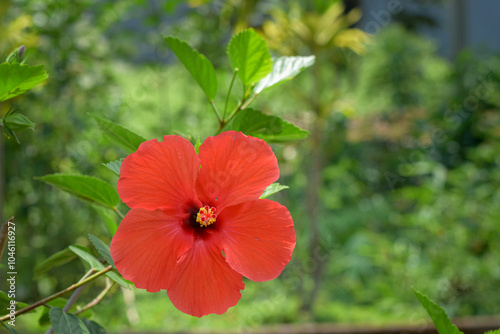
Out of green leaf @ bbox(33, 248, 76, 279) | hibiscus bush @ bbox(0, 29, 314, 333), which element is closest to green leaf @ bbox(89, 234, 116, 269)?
hibiscus bush @ bbox(0, 29, 314, 333)

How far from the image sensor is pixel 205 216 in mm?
285

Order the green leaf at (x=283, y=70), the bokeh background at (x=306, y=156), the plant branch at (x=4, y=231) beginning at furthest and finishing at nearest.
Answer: the bokeh background at (x=306, y=156) → the green leaf at (x=283, y=70) → the plant branch at (x=4, y=231)

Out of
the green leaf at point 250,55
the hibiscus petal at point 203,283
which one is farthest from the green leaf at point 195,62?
the hibiscus petal at point 203,283

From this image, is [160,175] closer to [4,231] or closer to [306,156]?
[4,231]

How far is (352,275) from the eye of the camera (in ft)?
9.50

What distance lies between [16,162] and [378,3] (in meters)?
8.33

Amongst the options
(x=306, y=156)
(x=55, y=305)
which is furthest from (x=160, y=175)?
(x=306, y=156)

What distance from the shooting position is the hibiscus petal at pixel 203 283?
270mm

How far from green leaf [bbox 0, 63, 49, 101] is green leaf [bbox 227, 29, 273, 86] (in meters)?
0.13

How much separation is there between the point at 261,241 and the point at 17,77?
0.16 meters

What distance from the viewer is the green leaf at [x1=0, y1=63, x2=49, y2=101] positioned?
0.88ft

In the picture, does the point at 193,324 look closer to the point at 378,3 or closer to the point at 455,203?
the point at 455,203

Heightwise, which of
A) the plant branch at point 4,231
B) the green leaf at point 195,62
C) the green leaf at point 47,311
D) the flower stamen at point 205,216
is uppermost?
the green leaf at point 195,62

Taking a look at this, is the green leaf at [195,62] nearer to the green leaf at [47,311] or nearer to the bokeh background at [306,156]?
the bokeh background at [306,156]
